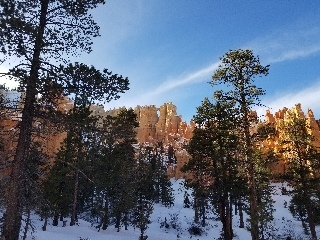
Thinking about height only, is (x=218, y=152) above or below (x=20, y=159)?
above

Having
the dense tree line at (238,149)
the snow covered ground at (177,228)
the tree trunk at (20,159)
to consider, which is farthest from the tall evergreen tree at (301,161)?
the tree trunk at (20,159)

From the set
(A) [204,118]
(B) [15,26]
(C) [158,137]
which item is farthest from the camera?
(C) [158,137]

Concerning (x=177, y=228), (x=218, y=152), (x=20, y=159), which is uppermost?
(x=218, y=152)

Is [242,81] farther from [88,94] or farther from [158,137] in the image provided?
[158,137]

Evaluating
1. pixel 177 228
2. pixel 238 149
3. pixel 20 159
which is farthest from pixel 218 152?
pixel 177 228

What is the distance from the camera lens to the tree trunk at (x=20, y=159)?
9266mm

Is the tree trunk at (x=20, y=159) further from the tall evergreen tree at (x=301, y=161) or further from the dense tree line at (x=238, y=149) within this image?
the tall evergreen tree at (x=301, y=161)

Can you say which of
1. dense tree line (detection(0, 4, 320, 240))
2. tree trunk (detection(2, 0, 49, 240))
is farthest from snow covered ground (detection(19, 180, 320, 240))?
tree trunk (detection(2, 0, 49, 240))

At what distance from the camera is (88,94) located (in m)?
10.0

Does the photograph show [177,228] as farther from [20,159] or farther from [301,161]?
[20,159]

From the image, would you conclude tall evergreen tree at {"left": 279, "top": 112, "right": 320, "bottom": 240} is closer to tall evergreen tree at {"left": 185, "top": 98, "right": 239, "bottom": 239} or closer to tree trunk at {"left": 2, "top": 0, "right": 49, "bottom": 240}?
tall evergreen tree at {"left": 185, "top": 98, "right": 239, "bottom": 239}

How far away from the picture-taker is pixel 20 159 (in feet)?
31.7

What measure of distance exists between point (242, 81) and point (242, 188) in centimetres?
750

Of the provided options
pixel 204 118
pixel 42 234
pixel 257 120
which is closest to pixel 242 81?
pixel 257 120
